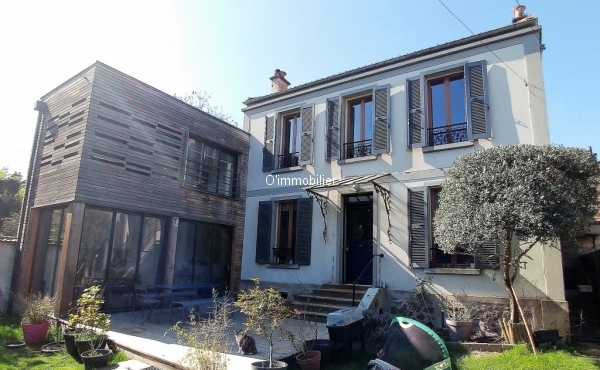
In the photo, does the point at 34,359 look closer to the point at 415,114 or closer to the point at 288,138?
the point at 288,138

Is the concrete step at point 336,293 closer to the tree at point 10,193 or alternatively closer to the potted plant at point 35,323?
the potted plant at point 35,323

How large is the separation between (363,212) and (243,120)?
5.16 metres

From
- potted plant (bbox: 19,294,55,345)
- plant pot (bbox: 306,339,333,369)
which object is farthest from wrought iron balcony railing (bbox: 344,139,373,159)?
potted plant (bbox: 19,294,55,345)

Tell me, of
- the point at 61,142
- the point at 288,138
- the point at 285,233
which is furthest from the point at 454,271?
the point at 61,142

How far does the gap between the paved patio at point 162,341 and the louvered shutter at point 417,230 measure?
8.16 ft

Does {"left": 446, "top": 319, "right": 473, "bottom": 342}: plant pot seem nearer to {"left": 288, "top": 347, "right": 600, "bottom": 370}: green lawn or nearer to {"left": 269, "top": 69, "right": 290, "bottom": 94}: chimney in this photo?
{"left": 288, "top": 347, "right": 600, "bottom": 370}: green lawn

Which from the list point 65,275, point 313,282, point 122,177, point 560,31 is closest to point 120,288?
point 65,275

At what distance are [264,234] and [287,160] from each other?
2243 mm

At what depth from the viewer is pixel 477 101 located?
784 centimetres

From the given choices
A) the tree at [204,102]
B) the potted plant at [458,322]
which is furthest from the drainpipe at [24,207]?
the tree at [204,102]

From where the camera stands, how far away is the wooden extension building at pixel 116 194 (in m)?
7.73

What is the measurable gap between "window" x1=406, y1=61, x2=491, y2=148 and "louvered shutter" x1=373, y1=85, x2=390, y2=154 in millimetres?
530

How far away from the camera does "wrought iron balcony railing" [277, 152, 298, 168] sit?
10.6m

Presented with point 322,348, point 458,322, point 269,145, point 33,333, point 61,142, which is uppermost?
point 269,145
